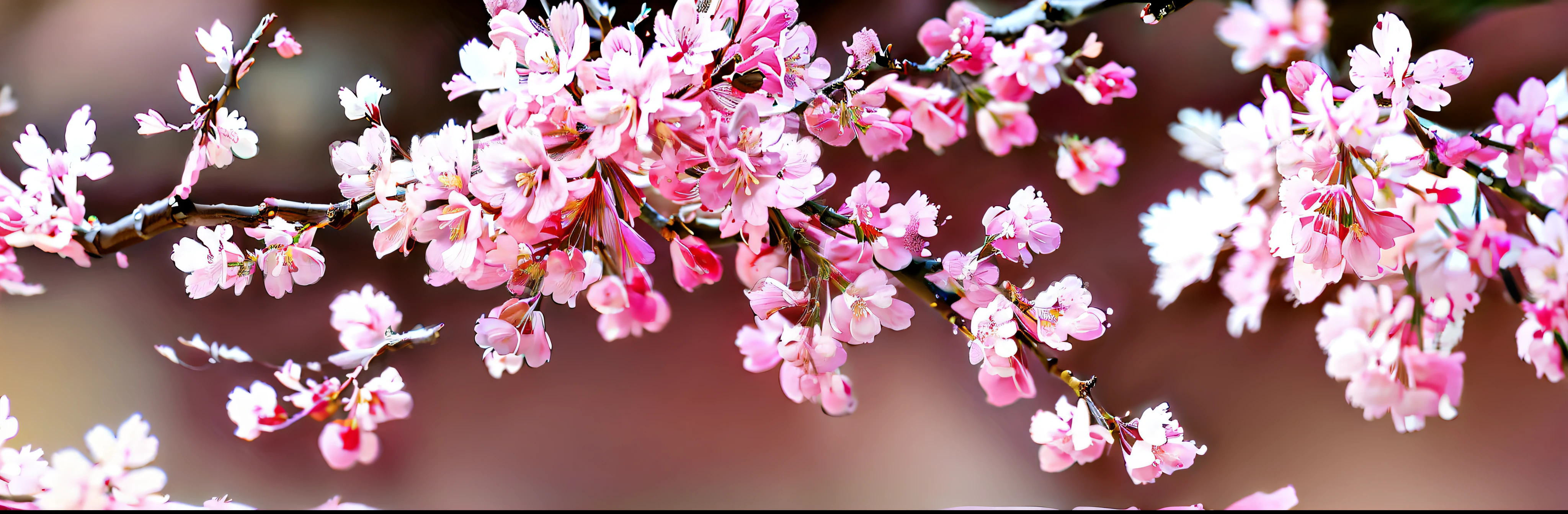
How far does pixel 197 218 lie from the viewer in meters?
0.54

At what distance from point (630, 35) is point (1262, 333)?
667mm

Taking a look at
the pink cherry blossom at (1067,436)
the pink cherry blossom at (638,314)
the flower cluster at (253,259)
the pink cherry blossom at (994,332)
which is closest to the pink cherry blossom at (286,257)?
the flower cluster at (253,259)

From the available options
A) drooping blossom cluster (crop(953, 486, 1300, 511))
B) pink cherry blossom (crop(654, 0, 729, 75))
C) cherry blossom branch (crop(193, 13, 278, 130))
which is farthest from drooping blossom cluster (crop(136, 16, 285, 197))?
drooping blossom cluster (crop(953, 486, 1300, 511))

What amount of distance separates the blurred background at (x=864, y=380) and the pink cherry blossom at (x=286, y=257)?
0.11 meters

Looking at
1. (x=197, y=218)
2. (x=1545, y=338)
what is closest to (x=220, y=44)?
(x=197, y=218)

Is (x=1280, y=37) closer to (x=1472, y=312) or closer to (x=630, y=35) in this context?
(x=1472, y=312)

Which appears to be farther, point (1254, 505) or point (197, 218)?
point (1254, 505)

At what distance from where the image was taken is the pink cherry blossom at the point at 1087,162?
0.69 m

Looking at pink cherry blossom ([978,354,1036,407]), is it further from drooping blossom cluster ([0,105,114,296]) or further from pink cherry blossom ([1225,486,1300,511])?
drooping blossom cluster ([0,105,114,296])

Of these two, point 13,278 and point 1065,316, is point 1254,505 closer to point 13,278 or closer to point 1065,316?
point 1065,316

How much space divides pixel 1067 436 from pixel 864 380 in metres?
0.19

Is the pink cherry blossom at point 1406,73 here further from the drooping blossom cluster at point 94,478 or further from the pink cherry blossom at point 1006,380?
the drooping blossom cluster at point 94,478

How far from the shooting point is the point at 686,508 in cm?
69

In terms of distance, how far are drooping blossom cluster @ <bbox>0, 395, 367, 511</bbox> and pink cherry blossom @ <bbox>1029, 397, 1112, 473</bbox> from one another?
0.68 meters
